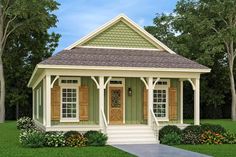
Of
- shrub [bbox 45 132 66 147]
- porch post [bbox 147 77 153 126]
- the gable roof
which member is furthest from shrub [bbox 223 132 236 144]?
shrub [bbox 45 132 66 147]

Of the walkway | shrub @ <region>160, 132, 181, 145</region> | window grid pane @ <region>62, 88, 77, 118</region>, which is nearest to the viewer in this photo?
the walkway

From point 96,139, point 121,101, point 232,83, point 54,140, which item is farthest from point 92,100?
point 232,83

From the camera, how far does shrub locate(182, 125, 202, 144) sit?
21.0 meters

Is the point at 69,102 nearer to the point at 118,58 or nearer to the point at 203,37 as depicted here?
the point at 118,58

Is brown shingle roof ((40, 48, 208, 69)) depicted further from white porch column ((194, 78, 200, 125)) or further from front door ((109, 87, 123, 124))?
front door ((109, 87, 123, 124))

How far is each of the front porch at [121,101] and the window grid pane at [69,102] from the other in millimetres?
53

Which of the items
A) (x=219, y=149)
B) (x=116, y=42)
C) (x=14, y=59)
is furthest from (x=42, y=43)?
(x=219, y=149)

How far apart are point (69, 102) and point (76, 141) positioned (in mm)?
4234

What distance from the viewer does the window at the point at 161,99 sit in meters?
25.0

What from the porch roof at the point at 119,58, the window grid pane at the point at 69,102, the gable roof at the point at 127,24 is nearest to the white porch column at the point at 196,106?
the porch roof at the point at 119,58

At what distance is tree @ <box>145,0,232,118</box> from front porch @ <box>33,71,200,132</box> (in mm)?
20058

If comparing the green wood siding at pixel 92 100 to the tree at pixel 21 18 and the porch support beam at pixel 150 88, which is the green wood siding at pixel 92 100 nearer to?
the porch support beam at pixel 150 88

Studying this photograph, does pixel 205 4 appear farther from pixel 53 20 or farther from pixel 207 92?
pixel 53 20

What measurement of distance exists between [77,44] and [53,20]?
73.6ft
